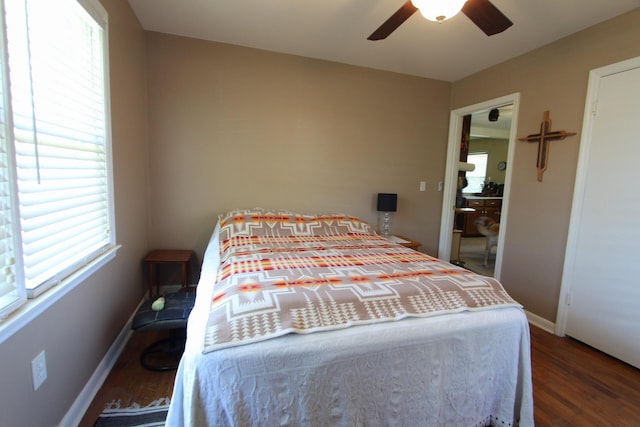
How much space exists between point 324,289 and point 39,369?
1.15m

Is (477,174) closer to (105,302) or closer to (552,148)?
(552,148)

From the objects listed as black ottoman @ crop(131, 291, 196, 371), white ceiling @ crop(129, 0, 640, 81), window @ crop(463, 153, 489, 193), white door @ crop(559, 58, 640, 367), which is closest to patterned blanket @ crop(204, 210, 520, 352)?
black ottoman @ crop(131, 291, 196, 371)

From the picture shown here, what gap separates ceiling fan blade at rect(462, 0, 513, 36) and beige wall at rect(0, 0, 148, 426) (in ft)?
6.70

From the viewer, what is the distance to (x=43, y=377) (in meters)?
1.19

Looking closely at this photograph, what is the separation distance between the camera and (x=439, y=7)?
151 cm

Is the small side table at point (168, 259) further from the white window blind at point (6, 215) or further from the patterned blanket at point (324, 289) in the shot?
the white window blind at point (6, 215)

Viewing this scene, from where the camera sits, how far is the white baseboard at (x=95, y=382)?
55.8 inches

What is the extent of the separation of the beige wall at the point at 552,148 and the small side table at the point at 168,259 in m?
2.98

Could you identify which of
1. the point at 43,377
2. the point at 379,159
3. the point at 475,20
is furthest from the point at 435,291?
the point at 379,159

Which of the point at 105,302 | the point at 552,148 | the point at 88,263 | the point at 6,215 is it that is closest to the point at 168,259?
the point at 105,302

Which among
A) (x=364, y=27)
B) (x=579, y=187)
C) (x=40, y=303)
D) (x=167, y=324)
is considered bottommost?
(x=167, y=324)

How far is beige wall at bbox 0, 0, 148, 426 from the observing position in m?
1.08

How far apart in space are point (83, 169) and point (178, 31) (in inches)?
67.6

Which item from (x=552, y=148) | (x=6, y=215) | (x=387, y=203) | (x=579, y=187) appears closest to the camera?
(x=6, y=215)
